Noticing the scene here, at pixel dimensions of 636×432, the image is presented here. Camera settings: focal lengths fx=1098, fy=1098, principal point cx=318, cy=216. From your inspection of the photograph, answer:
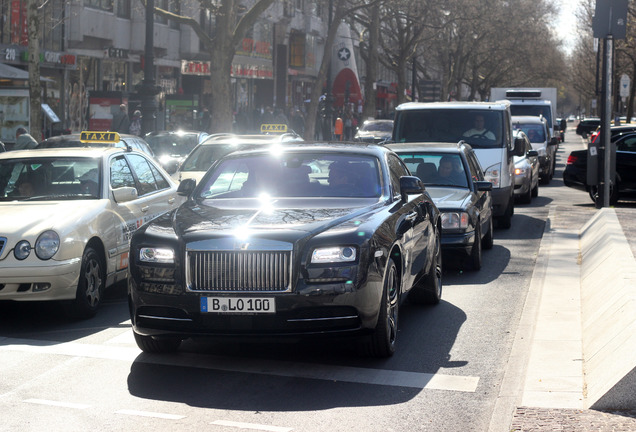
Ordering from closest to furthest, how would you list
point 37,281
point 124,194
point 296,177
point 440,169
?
point 296,177
point 37,281
point 124,194
point 440,169

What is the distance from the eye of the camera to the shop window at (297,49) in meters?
63.2

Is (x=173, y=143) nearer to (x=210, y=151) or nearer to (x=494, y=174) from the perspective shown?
(x=210, y=151)

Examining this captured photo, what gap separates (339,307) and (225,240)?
0.86m

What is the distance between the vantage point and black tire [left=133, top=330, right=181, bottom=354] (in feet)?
25.6

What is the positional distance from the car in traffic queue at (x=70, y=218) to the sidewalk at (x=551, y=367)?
3704 mm

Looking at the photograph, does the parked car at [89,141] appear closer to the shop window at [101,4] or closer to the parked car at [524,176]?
the parked car at [524,176]

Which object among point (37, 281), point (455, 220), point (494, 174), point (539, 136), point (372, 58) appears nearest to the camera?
point (37, 281)

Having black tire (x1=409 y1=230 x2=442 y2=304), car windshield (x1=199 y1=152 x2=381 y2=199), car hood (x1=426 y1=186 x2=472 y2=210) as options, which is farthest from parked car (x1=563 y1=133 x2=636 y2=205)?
car windshield (x1=199 y1=152 x2=381 y2=199)

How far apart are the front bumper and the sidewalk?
3688mm

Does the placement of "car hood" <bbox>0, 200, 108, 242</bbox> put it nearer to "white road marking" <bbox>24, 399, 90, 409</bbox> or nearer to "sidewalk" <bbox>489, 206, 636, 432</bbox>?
"white road marking" <bbox>24, 399, 90, 409</bbox>

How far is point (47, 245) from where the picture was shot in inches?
356

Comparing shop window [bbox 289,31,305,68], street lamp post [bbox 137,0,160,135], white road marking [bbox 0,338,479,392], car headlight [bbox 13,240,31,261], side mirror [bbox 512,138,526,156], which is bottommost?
white road marking [bbox 0,338,479,392]

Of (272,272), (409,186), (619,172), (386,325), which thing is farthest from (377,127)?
(272,272)

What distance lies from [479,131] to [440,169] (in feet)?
16.2
